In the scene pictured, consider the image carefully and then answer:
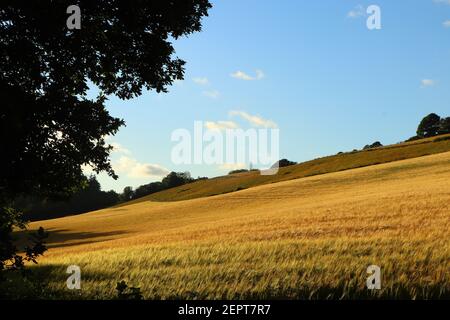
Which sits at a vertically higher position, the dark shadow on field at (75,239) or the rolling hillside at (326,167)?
the rolling hillside at (326,167)

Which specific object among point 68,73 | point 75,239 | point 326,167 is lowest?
point 75,239

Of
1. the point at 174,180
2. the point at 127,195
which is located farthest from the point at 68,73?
the point at 127,195

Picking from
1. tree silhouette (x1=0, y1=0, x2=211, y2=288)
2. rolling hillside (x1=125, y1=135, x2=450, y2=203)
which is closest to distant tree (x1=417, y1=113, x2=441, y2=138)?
rolling hillside (x1=125, y1=135, x2=450, y2=203)

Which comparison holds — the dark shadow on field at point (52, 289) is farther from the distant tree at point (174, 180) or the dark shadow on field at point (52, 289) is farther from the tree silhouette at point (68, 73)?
the distant tree at point (174, 180)

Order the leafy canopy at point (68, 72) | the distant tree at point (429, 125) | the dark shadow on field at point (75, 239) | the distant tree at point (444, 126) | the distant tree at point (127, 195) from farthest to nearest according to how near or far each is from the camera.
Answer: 1. the distant tree at point (127, 195)
2. the distant tree at point (429, 125)
3. the distant tree at point (444, 126)
4. the dark shadow on field at point (75, 239)
5. the leafy canopy at point (68, 72)

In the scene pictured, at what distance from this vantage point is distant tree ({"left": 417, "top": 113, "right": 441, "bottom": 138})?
15312cm

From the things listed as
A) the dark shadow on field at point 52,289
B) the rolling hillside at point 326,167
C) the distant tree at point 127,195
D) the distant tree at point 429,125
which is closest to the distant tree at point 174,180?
the distant tree at point 127,195

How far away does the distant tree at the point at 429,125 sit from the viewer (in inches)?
6029

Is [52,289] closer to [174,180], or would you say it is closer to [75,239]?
[75,239]

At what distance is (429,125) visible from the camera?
155 metres

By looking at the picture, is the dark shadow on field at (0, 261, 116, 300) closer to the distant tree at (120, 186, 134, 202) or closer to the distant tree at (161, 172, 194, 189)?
the distant tree at (161, 172, 194, 189)
